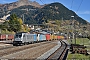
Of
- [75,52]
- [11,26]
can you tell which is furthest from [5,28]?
[75,52]

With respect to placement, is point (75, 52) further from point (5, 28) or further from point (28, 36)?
point (5, 28)

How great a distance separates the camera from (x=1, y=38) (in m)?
88.9

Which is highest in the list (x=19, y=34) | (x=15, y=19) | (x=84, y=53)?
(x=15, y=19)

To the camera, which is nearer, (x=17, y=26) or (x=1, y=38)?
(x=1, y=38)

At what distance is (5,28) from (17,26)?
320 inches

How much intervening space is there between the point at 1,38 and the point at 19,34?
3376cm

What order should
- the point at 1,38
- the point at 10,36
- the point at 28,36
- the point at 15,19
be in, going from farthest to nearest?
the point at 15,19 < the point at 10,36 < the point at 1,38 < the point at 28,36

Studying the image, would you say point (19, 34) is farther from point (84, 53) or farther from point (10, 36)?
point (10, 36)

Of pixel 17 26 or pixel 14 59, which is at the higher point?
pixel 17 26

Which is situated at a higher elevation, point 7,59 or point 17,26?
point 17,26

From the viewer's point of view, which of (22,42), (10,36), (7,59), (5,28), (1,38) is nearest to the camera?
(7,59)

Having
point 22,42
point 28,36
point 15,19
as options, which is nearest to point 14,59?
point 22,42

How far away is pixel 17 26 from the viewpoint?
12494cm

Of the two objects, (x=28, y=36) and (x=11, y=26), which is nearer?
(x=28, y=36)
